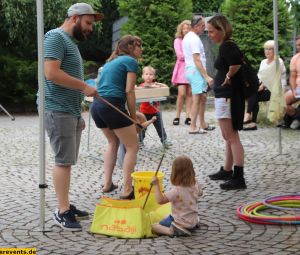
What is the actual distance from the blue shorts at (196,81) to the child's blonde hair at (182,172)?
5.81 m

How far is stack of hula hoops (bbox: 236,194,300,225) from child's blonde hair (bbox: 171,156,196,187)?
697 mm

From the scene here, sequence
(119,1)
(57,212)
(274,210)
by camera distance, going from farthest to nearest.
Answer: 1. (119,1)
2. (274,210)
3. (57,212)

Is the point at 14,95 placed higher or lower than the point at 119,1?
lower

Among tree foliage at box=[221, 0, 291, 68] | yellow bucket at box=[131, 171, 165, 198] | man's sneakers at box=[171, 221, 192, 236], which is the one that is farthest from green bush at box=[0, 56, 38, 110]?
man's sneakers at box=[171, 221, 192, 236]

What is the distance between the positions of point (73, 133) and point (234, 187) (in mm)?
2152

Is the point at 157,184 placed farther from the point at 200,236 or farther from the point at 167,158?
the point at 167,158

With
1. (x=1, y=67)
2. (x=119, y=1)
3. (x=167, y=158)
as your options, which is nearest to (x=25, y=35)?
(x=1, y=67)

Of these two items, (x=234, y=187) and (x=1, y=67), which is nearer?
(x=234, y=187)

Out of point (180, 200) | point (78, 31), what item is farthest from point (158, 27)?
point (180, 200)

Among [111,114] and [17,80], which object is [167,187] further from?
[17,80]

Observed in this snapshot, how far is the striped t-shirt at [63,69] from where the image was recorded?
4664 mm

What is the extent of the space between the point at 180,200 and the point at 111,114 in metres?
1.36

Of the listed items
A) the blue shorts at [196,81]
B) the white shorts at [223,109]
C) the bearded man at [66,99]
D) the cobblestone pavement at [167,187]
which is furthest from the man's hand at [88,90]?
the blue shorts at [196,81]

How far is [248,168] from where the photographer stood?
746cm
